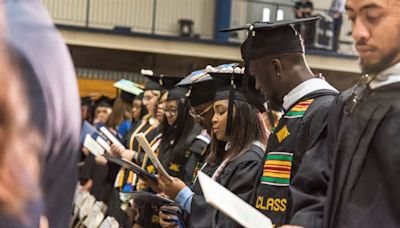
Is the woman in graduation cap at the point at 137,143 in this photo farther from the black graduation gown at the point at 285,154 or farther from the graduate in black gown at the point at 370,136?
the graduate in black gown at the point at 370,136

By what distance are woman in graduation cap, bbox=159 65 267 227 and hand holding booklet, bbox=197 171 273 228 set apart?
1.37 m

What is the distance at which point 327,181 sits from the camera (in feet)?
8.07

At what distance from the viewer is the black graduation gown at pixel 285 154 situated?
302 cm

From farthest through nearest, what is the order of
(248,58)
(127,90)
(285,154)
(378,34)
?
(127,90) < (248,58) < (285,154) < (378,34)

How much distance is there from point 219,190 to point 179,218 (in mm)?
2001

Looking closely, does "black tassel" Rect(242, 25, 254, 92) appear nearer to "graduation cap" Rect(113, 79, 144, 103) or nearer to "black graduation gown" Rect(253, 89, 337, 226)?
"black graduation gown" Rect(253, 89, 337, 226)

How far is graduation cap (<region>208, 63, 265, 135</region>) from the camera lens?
3.90 metres

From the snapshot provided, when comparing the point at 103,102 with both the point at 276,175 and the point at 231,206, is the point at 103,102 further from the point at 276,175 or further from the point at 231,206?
the point at 231,206

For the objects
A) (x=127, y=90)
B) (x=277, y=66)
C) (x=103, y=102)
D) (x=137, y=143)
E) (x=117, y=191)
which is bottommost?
(x=117, y=191)

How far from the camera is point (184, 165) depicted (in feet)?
17.3

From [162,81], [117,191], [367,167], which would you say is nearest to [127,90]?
[117,191]

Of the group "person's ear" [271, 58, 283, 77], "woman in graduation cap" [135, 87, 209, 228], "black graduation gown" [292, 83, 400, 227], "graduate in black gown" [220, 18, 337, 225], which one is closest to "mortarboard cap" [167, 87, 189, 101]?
"woman in graduation cap" [135, 87, 209, 228]

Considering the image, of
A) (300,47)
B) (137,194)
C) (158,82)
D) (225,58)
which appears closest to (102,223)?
(158,82)

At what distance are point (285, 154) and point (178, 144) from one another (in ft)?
7.88
